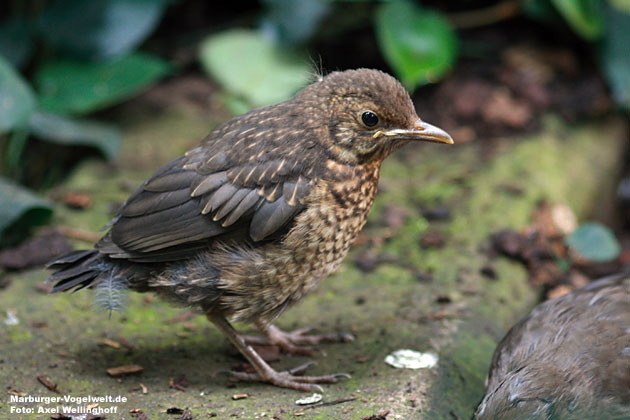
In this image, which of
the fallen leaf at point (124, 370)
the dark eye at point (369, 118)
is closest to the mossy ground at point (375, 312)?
the fallen leaf at point (124, 370)

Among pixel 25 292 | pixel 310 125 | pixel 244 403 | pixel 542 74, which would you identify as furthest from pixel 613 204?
pixel 25 292

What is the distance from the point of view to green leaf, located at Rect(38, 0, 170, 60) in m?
→ 6.18

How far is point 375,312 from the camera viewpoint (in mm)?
4277

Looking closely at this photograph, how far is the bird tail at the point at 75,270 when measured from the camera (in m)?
3.67

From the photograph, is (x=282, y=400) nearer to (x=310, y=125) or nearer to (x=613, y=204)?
(x=310, y=125)

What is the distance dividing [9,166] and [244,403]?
3346 millimetres

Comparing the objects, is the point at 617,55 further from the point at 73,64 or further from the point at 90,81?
the point at 73,64

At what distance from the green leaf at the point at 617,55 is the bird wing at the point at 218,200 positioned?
3559 mm

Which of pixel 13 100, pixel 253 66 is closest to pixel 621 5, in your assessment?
pixel 253 66

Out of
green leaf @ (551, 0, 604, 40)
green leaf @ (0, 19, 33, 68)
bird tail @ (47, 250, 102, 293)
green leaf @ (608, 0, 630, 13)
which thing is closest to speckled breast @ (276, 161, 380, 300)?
bird tail @ (47, 250, 102, 293)

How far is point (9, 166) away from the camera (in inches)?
231

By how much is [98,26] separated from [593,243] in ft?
13.2

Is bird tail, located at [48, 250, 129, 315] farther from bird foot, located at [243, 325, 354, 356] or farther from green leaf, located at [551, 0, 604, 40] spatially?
green leaf, located at [551, 0, 604, 40]

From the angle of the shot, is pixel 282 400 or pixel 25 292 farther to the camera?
pixel 25 292
